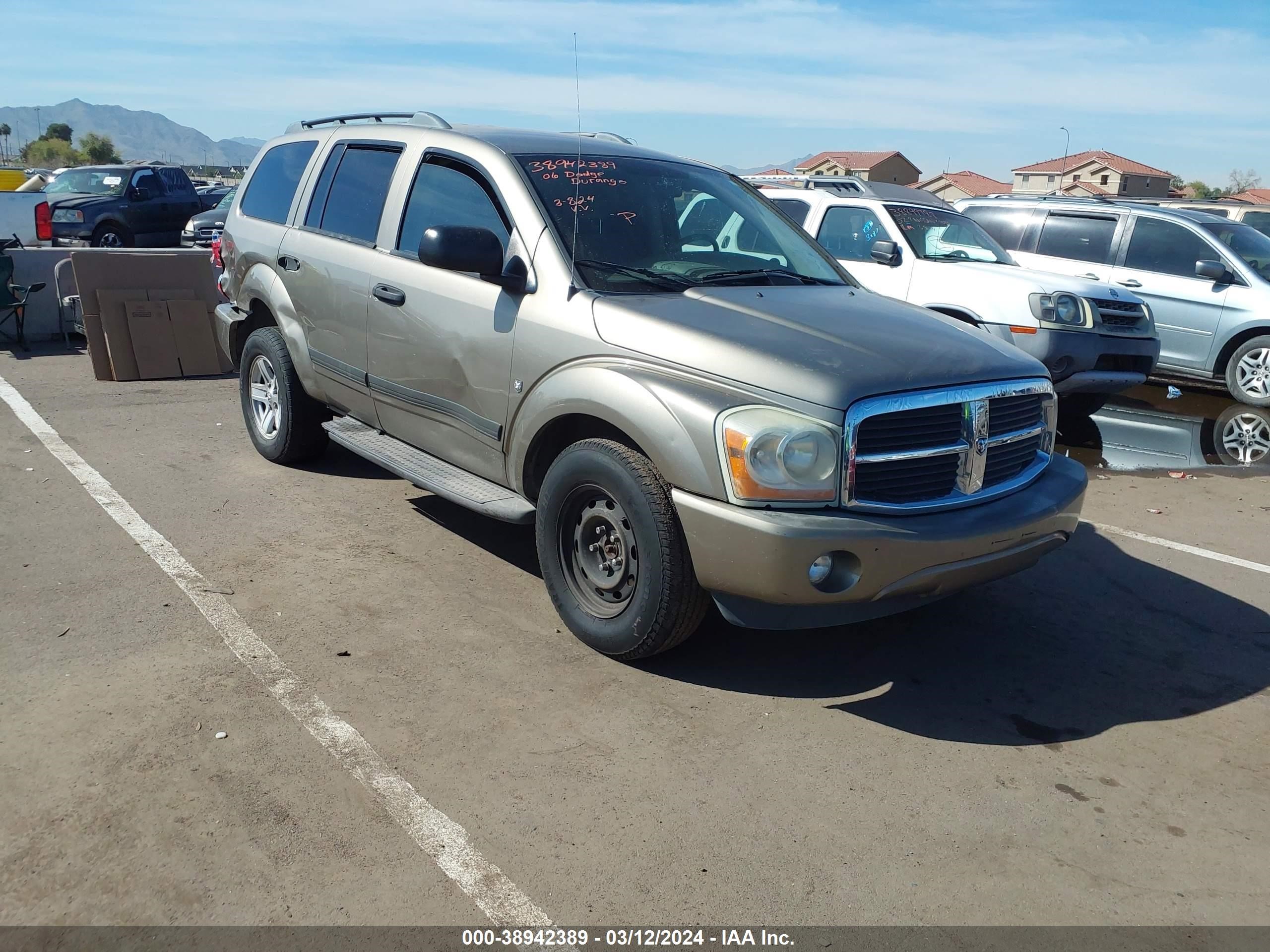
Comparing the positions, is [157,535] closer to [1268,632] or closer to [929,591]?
[929,591]

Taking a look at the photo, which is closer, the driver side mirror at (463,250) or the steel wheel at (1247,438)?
Answer: the driver side mirror at (463,250)

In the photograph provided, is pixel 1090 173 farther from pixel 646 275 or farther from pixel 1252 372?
pixel 646 275

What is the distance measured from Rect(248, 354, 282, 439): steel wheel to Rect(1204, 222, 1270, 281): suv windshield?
9.32 metres

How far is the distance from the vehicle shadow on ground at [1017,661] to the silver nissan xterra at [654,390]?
437mm

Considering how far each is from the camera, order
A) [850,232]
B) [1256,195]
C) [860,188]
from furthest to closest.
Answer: [1256,195]
[860,188]
[850,232]

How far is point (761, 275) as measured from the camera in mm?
4664

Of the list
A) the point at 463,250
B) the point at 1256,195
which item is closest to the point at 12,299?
the point at 463,250

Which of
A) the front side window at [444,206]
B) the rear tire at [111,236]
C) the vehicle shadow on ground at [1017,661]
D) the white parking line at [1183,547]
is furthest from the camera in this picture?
the rear tire at [111,236]

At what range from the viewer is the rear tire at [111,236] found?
2050 centimetres

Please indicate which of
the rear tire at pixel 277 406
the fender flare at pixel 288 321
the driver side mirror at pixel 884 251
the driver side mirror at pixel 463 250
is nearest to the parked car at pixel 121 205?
the rear tire at pixel 277 406

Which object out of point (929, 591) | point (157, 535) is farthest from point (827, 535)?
Result: point (157, 535)

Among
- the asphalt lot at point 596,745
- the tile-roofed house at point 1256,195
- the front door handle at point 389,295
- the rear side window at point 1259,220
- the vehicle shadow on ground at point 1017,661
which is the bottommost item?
the tile-roofed house at point 1256,195

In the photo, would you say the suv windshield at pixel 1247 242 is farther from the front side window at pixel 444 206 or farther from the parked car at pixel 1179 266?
the front side window at pixel 444 206

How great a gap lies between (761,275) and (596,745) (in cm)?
226
